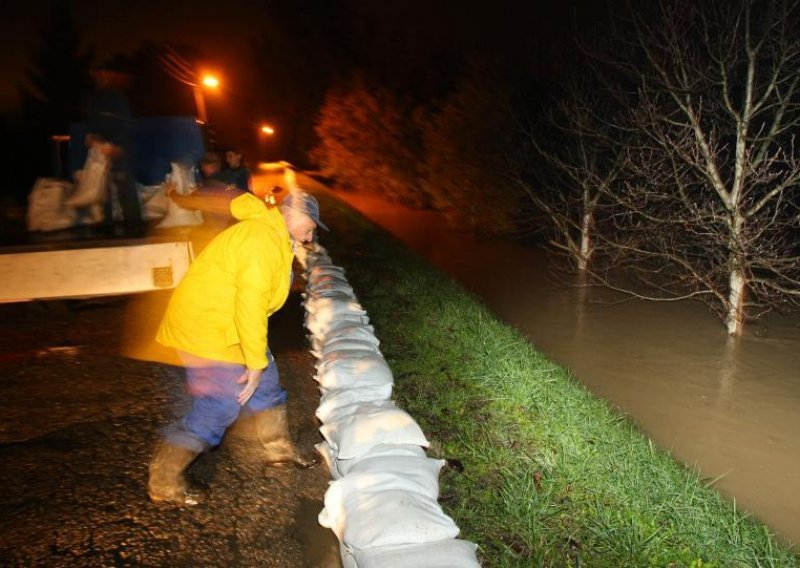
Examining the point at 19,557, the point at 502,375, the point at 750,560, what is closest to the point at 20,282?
the point at 19,557

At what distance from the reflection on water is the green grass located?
621 millimetres

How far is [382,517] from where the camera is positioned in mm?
2191

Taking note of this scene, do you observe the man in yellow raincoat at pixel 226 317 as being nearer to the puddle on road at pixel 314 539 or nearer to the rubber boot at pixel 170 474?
the rubber boot at pixel 170 474

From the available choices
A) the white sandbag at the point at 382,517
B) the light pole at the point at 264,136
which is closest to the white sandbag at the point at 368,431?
the white sandbag at the point at 382,517

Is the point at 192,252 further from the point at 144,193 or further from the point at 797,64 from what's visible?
the point at 797,64

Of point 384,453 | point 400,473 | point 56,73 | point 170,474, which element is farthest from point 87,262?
point 56,73

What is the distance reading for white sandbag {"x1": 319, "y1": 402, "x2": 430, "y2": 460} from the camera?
2689 millimetres

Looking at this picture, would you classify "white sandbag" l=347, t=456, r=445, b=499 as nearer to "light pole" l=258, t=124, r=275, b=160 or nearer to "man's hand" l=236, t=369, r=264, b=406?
"man's hand" l=236, t=369, r=264, b=406

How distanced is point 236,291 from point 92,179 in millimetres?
3390

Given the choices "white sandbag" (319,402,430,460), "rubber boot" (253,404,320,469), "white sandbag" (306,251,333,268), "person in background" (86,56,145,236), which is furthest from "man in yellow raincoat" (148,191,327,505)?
"white sandbag" (306,251,333,268)

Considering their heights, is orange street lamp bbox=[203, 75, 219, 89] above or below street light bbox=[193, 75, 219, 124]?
above

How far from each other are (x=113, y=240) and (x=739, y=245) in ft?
20.4

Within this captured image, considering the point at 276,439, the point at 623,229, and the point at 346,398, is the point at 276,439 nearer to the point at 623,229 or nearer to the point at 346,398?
the point at 346,398

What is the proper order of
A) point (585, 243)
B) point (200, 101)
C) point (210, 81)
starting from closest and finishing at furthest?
1. point (200, 101)
2. point (210, 81)
3. point (585, 243)
